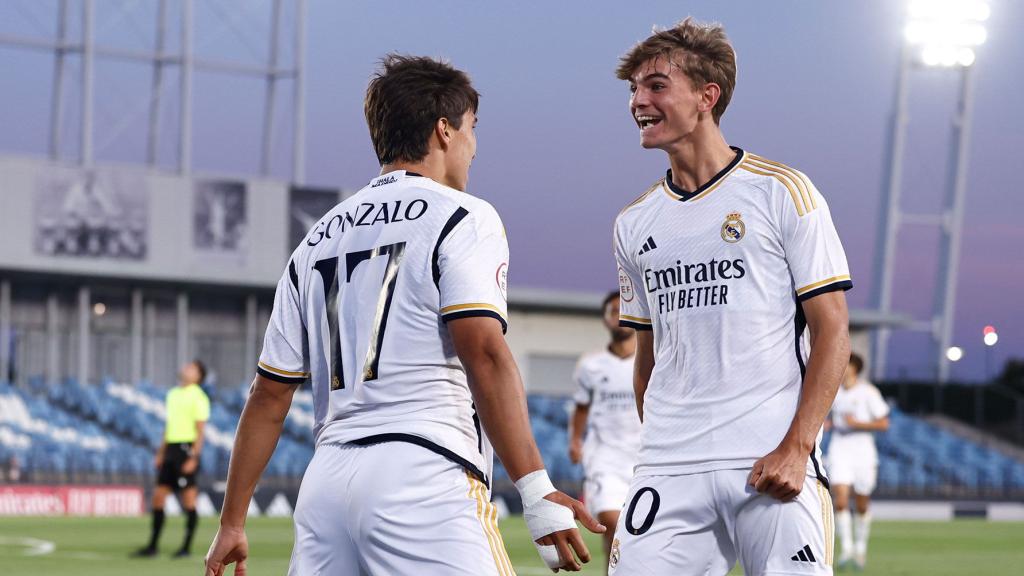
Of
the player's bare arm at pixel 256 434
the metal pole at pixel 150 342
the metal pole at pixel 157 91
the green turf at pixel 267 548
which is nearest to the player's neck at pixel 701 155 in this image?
the player's bare arm at pixel 256 434

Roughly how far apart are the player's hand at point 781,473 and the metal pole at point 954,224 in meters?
45.6

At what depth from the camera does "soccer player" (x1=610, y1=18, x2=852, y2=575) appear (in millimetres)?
4828

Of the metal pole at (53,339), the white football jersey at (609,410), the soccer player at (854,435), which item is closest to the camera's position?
the white football jersey at (609,410)

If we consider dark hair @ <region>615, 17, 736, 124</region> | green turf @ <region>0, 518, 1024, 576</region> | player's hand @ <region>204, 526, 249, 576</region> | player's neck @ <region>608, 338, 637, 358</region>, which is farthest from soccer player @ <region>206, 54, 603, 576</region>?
green turf @ <region>0, 518, 1024, 576</region>

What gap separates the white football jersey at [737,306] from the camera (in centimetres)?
488

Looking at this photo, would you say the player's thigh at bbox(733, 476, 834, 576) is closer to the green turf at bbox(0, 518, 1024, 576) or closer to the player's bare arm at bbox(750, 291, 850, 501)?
the player's bare arm at bbox(750, 291, 850, 501)

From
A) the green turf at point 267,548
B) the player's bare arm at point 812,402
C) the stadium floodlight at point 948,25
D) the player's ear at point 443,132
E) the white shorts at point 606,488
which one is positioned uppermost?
the stadium floodlight at point 948,25

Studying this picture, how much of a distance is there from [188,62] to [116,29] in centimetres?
233

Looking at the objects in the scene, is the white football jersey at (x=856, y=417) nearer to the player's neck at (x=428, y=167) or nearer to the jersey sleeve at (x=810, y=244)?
the jersey sleeve at (x=810, y=244)

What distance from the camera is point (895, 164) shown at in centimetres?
4900

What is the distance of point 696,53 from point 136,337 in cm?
3757

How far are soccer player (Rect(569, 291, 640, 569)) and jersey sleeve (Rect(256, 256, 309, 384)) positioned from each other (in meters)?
7.81

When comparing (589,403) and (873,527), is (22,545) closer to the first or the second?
(589,403)

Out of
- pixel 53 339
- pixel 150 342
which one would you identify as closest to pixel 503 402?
pixel 53 339
